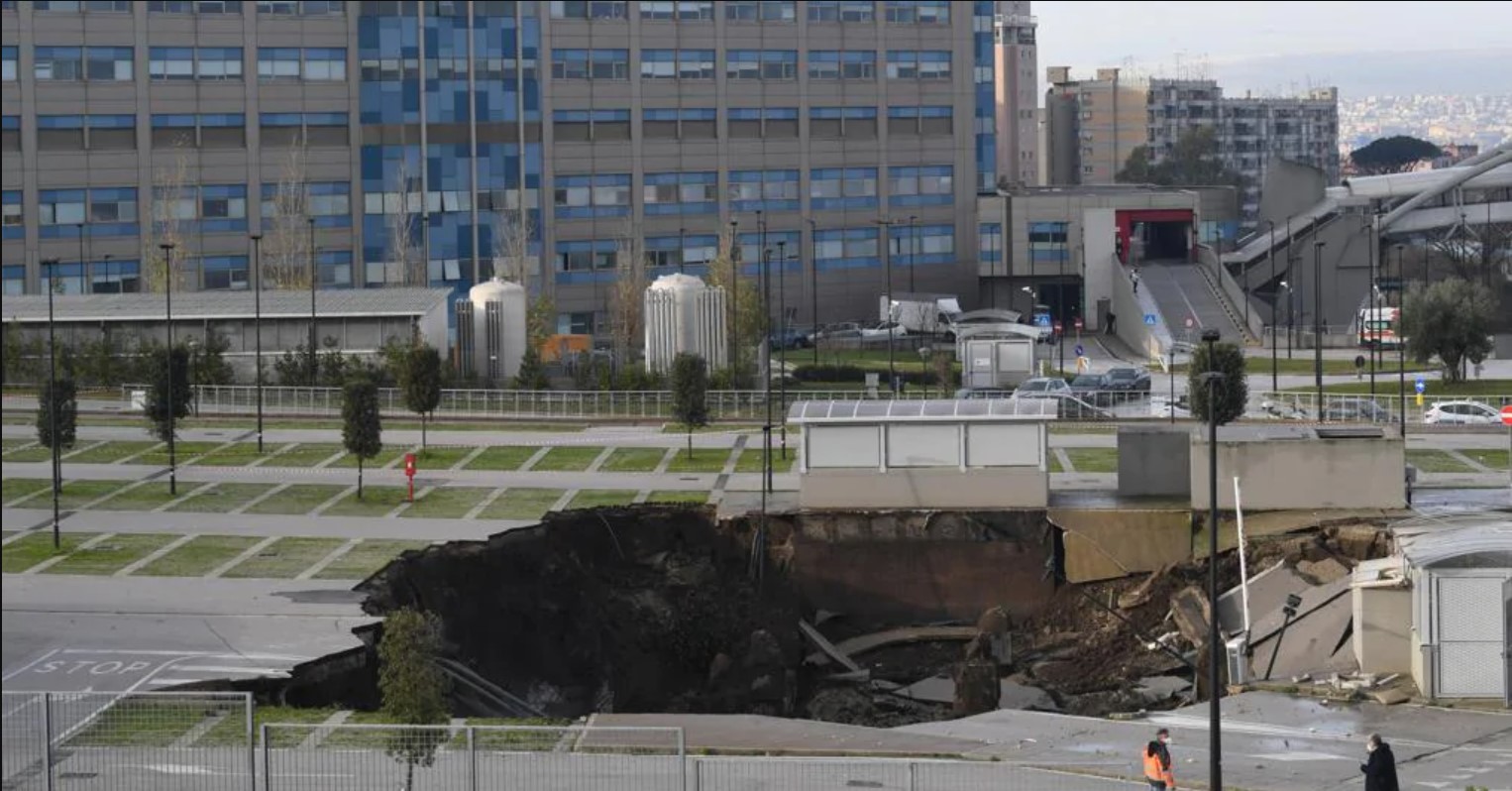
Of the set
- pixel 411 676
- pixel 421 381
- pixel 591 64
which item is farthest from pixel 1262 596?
pixel 591 64

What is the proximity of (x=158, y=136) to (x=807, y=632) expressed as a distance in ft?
200

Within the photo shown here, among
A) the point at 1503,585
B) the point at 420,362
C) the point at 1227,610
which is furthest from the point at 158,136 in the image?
the point at 1503,585

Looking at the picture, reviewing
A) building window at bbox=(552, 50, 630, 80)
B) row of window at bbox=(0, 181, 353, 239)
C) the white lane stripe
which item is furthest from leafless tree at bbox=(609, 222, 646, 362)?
the white lane stripe

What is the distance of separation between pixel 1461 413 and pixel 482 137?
51.9 meters

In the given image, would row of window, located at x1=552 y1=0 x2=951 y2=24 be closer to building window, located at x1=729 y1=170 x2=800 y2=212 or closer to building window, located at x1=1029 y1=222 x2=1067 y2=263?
building window, located at x1=729 y1=170 x2=800 y2=212

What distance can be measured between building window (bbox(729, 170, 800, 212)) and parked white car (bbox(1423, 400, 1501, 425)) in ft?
151

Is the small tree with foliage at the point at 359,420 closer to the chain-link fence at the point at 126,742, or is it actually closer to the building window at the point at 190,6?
the chain-link fence at the point at 126,742

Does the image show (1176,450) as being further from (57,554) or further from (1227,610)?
(57,554)

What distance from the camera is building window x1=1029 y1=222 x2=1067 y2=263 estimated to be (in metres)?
113

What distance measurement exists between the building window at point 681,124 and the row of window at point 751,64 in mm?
1581

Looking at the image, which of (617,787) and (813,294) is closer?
(617,787)

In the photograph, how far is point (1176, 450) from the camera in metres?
51.9

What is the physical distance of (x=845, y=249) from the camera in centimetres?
10988

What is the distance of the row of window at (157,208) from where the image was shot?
325 ft
